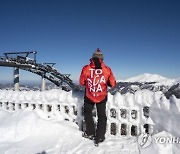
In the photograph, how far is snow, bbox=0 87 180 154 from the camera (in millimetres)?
3975

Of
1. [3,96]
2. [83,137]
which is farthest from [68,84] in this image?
[83,137]

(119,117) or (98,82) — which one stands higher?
(98,82)

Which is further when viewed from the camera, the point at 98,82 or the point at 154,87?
the point at 154,87

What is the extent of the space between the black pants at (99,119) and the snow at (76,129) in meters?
0.22

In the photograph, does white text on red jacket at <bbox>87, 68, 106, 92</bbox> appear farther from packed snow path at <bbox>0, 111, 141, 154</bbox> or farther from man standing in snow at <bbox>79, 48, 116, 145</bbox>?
packed snow path at <bbox>0, 111, 141, 154</bbox>

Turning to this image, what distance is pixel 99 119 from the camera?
4.77m

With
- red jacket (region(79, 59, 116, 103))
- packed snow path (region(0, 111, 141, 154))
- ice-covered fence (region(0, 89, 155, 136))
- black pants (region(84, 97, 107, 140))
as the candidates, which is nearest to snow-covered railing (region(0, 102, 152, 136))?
ice-covered fence (region(0, 89, 155, 136))

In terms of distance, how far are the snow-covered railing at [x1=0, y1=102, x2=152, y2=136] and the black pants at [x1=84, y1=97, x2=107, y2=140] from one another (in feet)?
1.51

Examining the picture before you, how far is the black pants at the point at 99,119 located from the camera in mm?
4705

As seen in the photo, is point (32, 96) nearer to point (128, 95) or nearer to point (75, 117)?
point (75, 117)

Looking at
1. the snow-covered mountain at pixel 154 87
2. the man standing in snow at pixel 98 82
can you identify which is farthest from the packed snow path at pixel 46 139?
the snow-covered mountain at pixel 154 87

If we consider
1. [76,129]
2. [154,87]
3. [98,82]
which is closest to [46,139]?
[76,129]

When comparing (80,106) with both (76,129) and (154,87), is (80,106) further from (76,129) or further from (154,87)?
(154,87)

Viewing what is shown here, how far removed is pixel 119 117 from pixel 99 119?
0.60 metres
